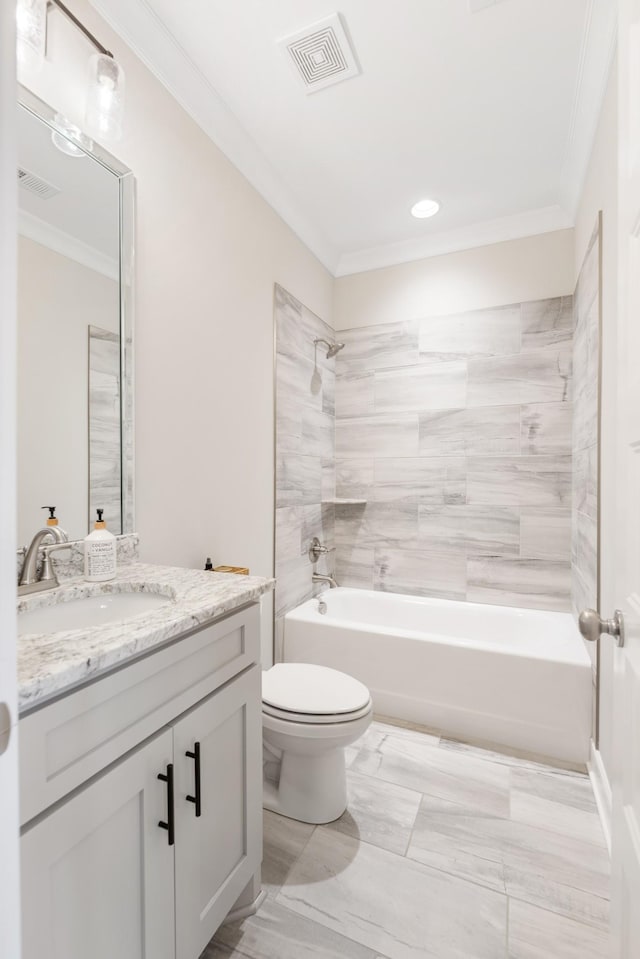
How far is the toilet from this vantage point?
1.49 meters

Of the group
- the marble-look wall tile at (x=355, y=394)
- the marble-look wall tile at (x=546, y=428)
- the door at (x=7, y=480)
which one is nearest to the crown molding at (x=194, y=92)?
the marble-look wall tile at (x=355, y=394)

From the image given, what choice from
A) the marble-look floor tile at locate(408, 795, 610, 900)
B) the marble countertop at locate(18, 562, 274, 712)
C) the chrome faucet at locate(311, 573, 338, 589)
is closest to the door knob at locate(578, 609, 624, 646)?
the marble countertop at locate(18, 562, 274, 712)

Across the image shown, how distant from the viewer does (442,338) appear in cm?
285

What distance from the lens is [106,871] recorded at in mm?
743

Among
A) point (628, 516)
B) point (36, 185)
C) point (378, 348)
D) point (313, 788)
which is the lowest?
point (313, 788)

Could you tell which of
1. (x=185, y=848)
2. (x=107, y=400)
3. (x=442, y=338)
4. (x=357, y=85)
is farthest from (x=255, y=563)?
(x=357, y=85)

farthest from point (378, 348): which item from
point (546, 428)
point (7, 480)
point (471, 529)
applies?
point (7, 480)

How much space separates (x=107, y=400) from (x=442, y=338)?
7.14 feet

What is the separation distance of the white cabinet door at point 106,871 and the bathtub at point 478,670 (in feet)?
5.00

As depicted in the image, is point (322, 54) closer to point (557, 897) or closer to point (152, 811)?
point (152, 811)

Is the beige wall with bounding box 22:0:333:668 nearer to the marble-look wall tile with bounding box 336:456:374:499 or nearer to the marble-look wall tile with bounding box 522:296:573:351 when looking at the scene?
the marble-look wall tile with bounding box 336:456:374:499

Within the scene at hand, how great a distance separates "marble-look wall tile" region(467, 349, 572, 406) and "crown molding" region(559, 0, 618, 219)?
31.8 inches

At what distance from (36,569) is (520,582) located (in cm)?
247

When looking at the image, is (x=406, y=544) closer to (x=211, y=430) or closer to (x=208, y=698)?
(x=211, y=430)
